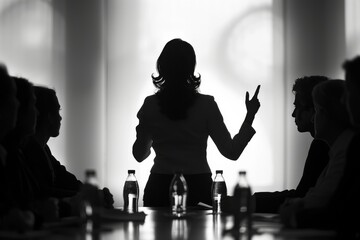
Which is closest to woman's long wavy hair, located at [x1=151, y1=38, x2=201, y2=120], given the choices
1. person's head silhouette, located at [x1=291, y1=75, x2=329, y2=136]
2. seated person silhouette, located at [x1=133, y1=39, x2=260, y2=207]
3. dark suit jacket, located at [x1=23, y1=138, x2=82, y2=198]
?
seated person silhouette, located at [x1=133, y1=39, x2=260, y2=207]

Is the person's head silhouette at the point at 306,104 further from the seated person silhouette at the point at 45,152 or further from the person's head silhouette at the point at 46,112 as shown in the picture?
the person's head silhouette at the point at 46,112

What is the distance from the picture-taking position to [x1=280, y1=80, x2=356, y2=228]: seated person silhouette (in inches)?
92.4

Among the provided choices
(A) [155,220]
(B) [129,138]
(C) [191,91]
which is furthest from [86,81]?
(A) [155,220]

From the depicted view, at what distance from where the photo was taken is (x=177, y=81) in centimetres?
330

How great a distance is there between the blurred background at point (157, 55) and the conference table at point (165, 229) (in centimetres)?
288

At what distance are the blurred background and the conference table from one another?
2877 millimetres

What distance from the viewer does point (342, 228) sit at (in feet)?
6.37

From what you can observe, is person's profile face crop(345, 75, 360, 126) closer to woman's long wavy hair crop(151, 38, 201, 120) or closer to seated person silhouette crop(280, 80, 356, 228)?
seated person silhouette crop(280, 80, 356, 228)

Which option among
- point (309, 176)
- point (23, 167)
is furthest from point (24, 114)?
point (309, 176)

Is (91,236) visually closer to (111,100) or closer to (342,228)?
(342,228)

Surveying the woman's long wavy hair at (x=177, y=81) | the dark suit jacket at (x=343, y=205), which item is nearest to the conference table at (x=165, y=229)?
the dark suit jacket at (x=343, y=205)

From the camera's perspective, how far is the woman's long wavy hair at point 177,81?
3.24 m

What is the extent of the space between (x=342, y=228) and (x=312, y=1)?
418 centimetres

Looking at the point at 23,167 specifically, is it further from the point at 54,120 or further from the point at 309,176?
the point at 309,176
